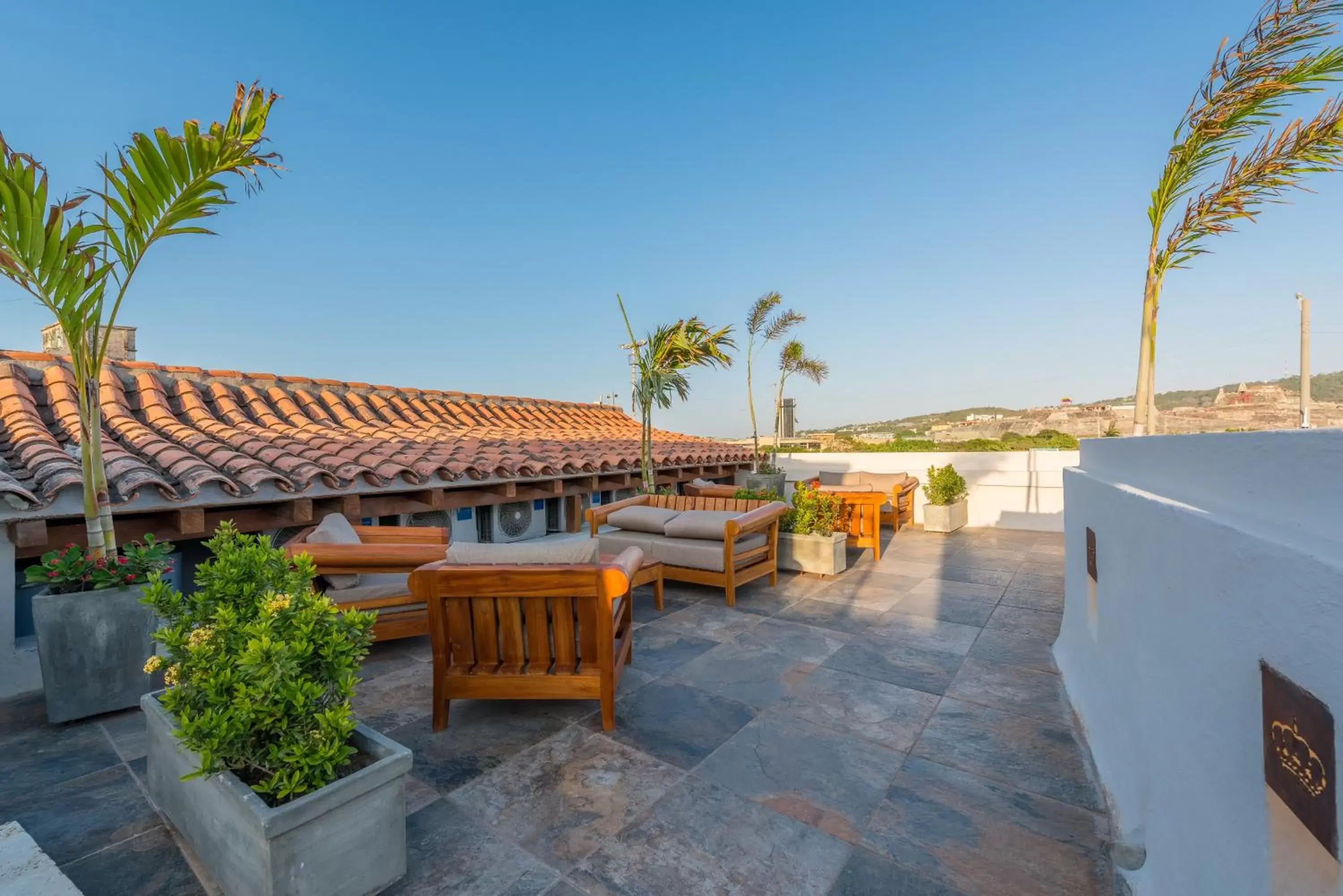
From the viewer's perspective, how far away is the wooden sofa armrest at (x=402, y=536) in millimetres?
4461

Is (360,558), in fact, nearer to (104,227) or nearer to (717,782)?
(104,227)

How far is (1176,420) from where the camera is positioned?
5.01m

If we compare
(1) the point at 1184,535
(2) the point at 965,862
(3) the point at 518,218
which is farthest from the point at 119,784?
(3) the point at 518,218

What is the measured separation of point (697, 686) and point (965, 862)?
172cm

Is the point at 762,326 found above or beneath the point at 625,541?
above

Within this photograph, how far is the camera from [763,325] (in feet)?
43.9

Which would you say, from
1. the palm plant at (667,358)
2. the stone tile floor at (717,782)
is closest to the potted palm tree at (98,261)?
the stone tile floor at (717,782)

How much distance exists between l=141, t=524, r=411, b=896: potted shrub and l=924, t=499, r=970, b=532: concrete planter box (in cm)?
927

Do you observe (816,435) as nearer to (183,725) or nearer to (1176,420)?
(1176,420)

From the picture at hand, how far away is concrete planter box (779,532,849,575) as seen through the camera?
6.08 m

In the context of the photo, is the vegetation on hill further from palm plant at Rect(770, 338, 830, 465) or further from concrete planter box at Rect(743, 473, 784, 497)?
concrete planter box at Rect(743, 473, 784, 497)

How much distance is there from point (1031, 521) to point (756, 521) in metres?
7.28

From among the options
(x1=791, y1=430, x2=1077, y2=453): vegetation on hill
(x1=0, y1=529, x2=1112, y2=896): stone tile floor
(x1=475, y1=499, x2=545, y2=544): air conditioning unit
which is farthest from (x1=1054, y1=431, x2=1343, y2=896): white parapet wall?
(x1=791, y1=430, x2=1077, y2=453): vegetation on hill

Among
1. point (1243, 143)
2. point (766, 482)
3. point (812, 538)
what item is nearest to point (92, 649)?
point (812, 538)
